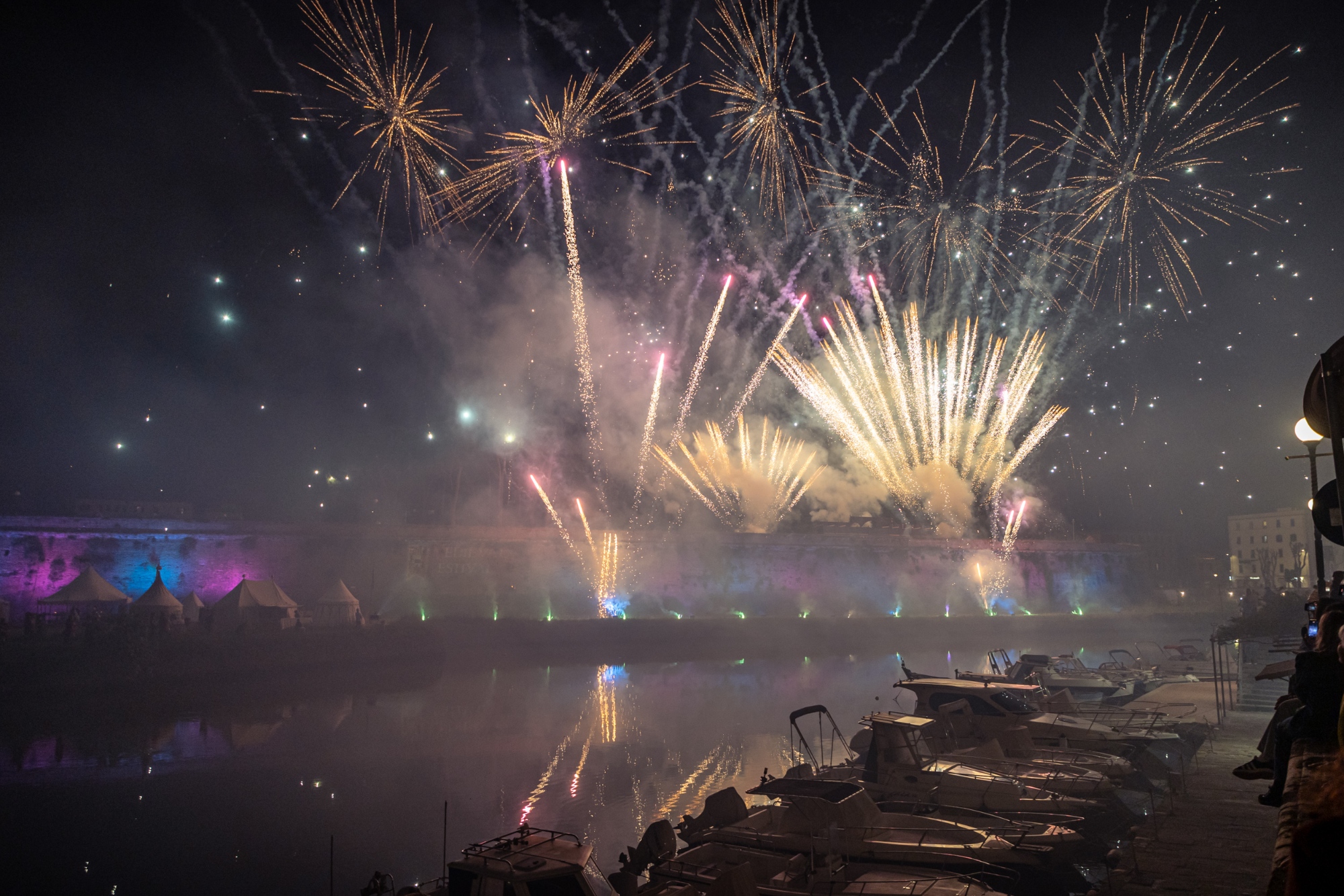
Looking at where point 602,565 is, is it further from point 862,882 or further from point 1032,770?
point 862,882

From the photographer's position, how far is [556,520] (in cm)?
4512

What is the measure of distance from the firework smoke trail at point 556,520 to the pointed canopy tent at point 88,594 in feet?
66.7

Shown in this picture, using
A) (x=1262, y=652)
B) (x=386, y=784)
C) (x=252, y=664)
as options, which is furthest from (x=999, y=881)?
(x=252, y=664)

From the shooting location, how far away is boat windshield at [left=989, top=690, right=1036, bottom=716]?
14328mm

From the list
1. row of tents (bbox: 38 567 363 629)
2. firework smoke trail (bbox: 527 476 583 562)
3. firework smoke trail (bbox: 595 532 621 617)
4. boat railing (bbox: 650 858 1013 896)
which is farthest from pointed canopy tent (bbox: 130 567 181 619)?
boat railing (bbox: 650 858 1013 896)

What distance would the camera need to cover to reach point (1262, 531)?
73.2 meters

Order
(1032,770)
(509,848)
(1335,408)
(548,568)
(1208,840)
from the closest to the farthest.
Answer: (1335,408) < (509,848) < (1208,840) < (1032,770) < (548,568)

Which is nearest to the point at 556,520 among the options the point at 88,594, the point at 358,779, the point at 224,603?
the point at 224,603

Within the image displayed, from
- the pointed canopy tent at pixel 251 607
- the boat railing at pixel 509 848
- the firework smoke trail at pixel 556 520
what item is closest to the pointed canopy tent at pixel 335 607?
the pointed canopy tent at pixel 251 607

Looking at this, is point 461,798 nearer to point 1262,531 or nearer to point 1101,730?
point 1101,730

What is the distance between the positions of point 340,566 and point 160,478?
10.6 m

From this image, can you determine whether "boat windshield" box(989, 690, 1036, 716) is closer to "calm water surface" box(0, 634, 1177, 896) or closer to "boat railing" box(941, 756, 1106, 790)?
"boat railing" box(941, 756, 1106, 790)

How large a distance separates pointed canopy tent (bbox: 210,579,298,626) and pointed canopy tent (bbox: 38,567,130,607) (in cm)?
337

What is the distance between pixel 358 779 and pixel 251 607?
17450 mm
